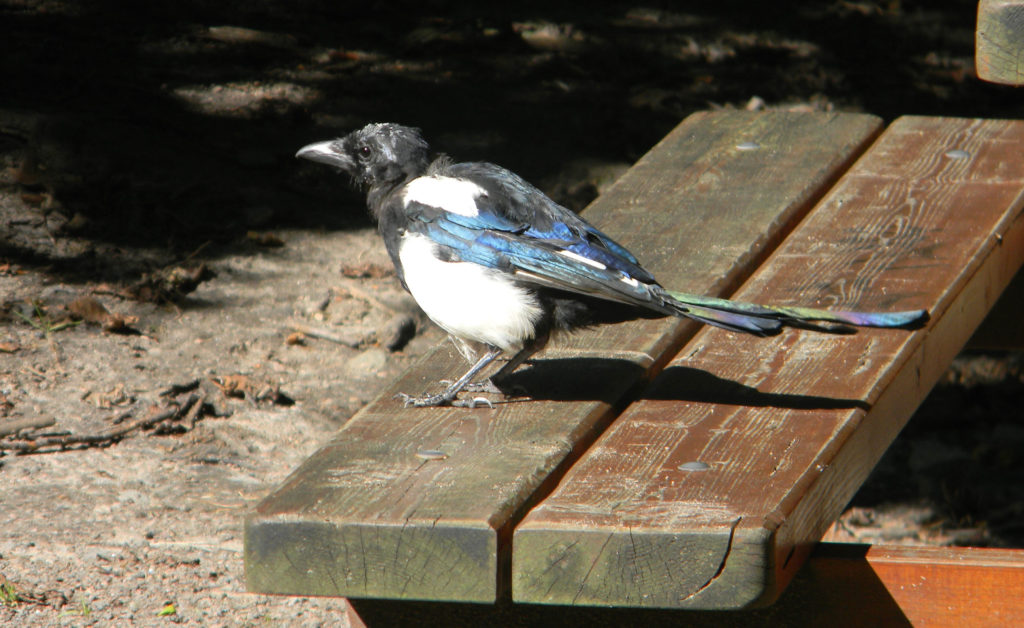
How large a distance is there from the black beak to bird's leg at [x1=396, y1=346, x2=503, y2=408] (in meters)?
0.60

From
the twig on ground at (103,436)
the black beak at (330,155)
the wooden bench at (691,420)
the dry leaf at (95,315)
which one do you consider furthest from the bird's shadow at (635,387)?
the dry leaf at (95,315)

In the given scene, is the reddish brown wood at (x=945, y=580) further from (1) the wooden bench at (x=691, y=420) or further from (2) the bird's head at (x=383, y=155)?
(2) the bird's head at (x=383, y=155)

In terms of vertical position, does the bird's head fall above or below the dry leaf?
above

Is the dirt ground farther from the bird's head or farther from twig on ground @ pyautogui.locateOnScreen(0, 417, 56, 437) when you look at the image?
the bird's head

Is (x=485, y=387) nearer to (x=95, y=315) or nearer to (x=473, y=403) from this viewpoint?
(x=473, y=403)

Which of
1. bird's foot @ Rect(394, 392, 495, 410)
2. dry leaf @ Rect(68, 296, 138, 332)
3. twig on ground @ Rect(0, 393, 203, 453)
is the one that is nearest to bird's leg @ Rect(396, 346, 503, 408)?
bird's foot @ Rect(394, 392, 495, 410)

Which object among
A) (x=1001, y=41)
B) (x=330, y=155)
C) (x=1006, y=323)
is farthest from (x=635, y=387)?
(x=1006, y=323)

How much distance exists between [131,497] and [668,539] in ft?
7.08

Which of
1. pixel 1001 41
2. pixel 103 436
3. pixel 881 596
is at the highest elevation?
pixel 1001 41

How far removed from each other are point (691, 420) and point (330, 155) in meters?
1.20

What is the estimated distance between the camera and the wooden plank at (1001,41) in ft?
8.90

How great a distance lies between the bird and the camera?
2.39m

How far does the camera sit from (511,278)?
256cm

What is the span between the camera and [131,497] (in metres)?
3.47
